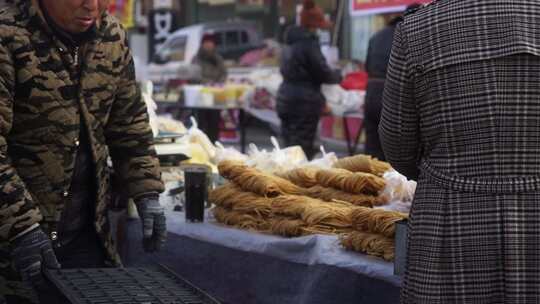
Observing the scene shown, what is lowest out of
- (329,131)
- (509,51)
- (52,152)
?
(329,131)

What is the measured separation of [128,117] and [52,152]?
424 mm

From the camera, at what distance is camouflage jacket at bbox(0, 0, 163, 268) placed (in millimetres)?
3125

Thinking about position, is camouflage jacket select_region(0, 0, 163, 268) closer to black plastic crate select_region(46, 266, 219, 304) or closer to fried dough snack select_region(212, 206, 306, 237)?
black plastic crate select_region(46, 266, 219, 304)

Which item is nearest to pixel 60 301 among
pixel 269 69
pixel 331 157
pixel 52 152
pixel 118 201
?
pixel 52 152

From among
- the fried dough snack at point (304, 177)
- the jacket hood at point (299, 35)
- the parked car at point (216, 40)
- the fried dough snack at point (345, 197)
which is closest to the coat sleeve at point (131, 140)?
the fried dough snack at point (345, 197)

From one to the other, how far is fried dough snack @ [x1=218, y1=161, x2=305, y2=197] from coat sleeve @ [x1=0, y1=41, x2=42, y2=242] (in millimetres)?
1516

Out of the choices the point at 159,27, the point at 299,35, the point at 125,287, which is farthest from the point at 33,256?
the point at 159,27

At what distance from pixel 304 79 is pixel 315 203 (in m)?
5.66

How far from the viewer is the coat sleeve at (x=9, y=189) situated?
10.1ft

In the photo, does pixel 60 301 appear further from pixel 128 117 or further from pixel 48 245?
pixel 128 117

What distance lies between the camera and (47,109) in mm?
3260

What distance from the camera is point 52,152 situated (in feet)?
10.8

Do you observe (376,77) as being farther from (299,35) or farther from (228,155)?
(228,155)

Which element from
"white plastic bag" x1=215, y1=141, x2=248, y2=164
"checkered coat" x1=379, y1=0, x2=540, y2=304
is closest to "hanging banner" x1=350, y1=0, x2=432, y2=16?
"white plastic bag" x1=215, y1=141, x2=248, y2=164
